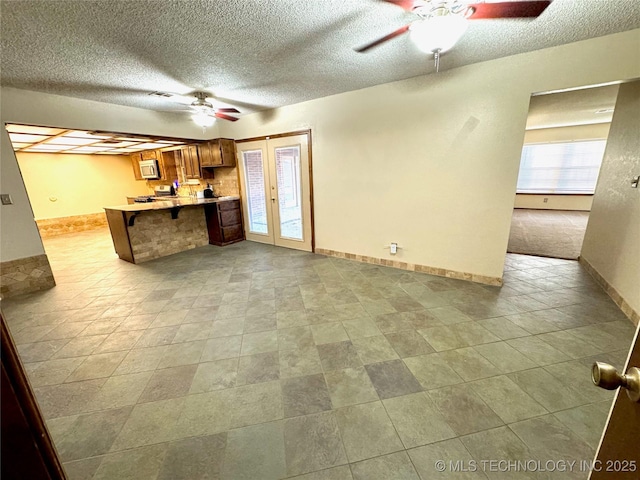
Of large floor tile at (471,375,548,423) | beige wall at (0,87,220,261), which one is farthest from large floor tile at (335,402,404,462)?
beige wall at (0,87,220,261)

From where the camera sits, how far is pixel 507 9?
1438mm

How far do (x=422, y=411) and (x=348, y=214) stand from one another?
2.78 m

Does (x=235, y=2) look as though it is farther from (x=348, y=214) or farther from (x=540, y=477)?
(x=540, y=477)

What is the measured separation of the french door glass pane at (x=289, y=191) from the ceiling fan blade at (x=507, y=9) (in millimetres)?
2906

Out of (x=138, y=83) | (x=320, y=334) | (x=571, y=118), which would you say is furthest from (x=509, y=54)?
(x=571, y=118)

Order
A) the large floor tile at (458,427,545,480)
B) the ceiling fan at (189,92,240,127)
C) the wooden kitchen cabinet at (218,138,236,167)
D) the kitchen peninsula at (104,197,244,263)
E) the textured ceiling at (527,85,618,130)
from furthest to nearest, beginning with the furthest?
1. the wooden kitchen cabinet at (218,138,236,167)
2. the kitchen peninsula at (104,197,244,263)
3. the textured ceiling at (527,85,618,130)
4. the ceiling fan at (189,92,240,127)
5. the large floor tile at (458,427,545,480)

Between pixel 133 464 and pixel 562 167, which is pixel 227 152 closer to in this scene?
pixel 133 464

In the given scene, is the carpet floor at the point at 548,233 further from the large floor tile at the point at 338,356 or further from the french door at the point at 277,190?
the large floor tile at the point at 338,356

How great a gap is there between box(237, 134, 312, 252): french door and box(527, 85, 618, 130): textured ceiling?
10.8 ft

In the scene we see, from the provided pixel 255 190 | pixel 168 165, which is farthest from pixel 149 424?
pixel 168 165

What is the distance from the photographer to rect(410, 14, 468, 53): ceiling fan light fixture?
1.44 metres

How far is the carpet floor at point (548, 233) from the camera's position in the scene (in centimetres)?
416

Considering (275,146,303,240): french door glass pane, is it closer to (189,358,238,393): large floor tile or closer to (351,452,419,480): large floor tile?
(189,358,238,393): large floor tile

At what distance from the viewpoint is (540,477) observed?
114 centimetres
